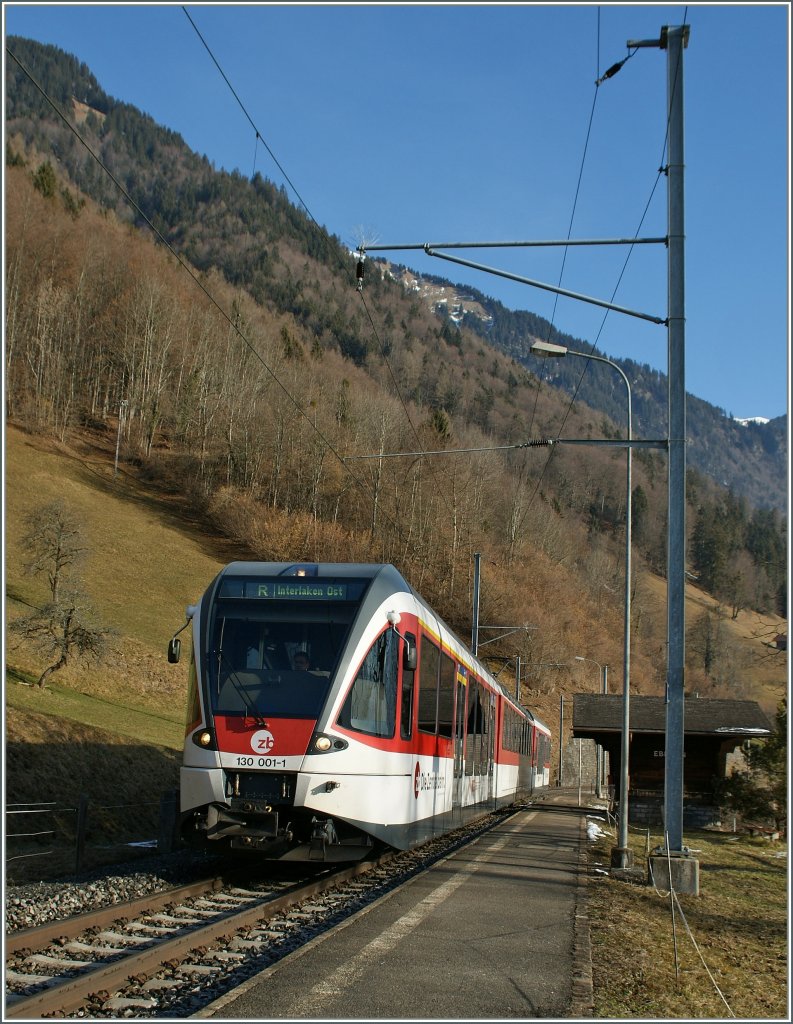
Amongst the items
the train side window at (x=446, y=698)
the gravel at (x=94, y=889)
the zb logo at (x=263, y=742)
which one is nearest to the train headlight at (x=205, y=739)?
the zb logo at (x=263, y=742)

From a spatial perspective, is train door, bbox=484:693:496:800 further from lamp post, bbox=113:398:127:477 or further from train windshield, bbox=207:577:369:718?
lamp post, bbox=113:398:127:477

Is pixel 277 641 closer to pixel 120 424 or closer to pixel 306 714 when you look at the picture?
pixel 306 714

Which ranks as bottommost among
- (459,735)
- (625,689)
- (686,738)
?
(686,738)

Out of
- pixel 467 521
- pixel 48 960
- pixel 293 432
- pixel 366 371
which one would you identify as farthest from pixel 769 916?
pixel 366 371

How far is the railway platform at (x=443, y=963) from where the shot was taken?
20.8 feet

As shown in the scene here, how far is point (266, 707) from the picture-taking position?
10961 millimetres

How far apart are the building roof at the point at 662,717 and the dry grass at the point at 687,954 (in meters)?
22.6

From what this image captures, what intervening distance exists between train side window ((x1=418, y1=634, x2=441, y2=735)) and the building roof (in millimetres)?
26054

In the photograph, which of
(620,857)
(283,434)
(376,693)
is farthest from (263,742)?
(283,434)

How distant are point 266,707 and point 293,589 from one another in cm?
156

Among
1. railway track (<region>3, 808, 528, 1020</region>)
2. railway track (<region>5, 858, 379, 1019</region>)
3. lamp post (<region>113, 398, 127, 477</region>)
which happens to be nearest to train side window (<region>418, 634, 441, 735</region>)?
railway track (<region>3, 808, 528, 1020</region>)

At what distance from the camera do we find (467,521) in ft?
228

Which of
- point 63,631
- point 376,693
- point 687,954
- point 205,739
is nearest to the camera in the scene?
point 687,954

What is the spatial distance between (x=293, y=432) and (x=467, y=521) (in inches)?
556
